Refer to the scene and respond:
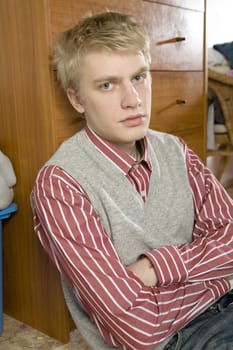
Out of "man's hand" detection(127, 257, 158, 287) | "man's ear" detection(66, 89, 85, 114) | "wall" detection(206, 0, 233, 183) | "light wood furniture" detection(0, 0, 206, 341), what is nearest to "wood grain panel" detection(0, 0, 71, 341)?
"light wood furniture" detection(0, 0, 206, 341)

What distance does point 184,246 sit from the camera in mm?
1049

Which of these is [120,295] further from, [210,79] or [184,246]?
[210,79]

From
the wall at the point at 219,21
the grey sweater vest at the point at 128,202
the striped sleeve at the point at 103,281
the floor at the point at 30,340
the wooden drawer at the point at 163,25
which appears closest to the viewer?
the striped sleeve at the point at 103,281

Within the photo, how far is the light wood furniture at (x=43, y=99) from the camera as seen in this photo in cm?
121

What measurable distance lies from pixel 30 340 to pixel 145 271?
614mm

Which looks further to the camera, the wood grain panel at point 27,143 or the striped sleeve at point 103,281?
the wood grain panel at point 27,143

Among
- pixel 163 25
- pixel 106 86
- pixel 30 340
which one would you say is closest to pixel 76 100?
pixel 106 86

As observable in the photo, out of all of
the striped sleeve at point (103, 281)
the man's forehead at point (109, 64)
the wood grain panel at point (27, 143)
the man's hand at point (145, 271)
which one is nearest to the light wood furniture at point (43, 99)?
the wood grain panel at point (27, 143)

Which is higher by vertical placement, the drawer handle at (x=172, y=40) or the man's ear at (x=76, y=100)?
the drawer handle at (x=172, y=40)

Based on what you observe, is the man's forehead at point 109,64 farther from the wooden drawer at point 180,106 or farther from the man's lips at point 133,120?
the wooden drawer at point 180,106

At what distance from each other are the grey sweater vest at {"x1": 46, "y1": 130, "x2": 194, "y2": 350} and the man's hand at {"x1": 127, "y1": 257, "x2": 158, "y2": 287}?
0.20ft

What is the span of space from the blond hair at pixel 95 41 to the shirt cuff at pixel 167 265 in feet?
1.40

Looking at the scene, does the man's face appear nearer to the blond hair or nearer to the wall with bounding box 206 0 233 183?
the blond hair

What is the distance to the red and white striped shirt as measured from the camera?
0.89 m
